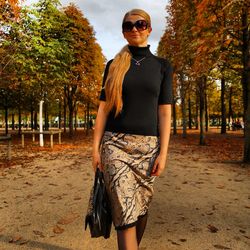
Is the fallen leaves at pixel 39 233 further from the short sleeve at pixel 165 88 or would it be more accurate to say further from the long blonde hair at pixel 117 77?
the short sleeve at pixel 165 88

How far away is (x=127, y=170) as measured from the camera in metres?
2.57

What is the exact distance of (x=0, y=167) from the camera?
11.1m

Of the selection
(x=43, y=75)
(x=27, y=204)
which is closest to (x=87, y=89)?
(x=43, y=75)

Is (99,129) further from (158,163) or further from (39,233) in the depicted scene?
(39,233)

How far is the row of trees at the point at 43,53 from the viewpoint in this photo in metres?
14.7

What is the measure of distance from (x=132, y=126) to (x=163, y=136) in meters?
0.29

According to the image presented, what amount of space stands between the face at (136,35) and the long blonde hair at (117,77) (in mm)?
50

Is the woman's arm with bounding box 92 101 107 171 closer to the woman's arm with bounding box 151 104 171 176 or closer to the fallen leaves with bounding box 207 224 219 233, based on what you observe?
the woman's arm with bounding box 151 104 171 176

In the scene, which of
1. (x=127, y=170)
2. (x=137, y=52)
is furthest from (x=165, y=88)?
(x=127, y=170)

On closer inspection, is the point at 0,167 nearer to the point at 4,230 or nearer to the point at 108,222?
the point at 4,230

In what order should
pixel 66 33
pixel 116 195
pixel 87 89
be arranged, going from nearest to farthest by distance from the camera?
1. pixel 116 195
2. pixel 66 33
3. pixel 87 89

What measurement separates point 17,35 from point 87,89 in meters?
13.1

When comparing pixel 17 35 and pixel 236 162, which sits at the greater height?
pixel 17 35

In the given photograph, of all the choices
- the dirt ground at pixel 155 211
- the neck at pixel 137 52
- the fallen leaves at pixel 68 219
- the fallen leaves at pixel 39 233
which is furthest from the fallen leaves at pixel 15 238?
the neck at pixel 137 52
